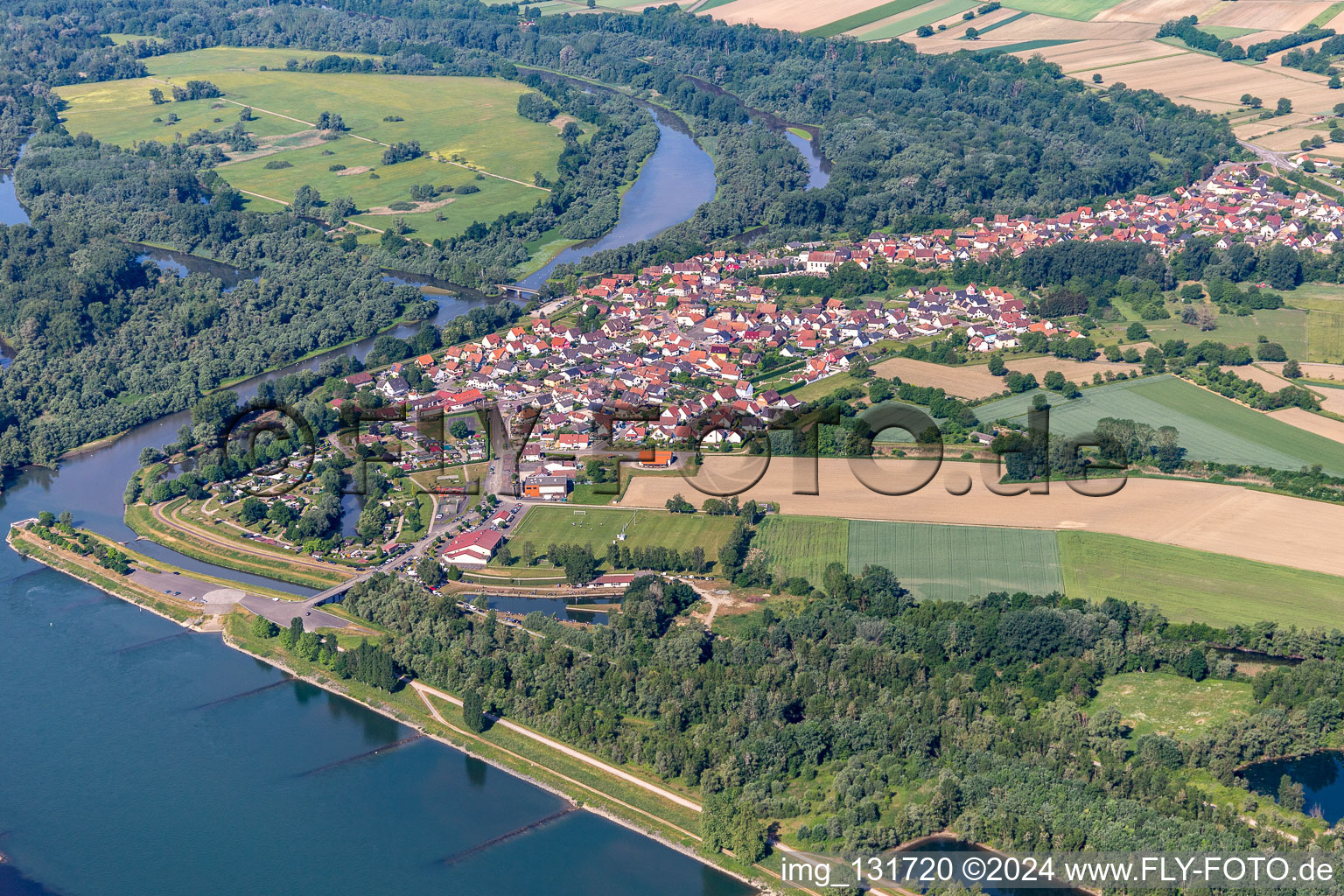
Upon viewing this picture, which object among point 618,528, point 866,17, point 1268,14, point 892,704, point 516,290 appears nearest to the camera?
point 892,704

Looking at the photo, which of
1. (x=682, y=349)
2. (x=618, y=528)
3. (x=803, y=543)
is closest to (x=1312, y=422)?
(x=803, y=543)

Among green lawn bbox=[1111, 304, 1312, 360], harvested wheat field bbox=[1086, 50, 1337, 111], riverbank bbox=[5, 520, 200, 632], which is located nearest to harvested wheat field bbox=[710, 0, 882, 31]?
harvested wheat field bbox=[1086, 50, 1337, 111]

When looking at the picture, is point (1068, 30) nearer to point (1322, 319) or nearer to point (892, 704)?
point (1322, 319)

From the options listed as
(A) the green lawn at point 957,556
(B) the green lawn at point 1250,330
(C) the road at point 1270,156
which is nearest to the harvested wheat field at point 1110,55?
(C) the road at point 1270,156

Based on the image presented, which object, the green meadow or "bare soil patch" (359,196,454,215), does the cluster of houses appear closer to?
the green meadow

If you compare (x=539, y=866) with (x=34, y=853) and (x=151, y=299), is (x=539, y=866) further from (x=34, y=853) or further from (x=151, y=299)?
(x=151, y=299)

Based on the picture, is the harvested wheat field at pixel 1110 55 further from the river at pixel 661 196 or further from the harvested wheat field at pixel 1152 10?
the river at pixel 661 196
